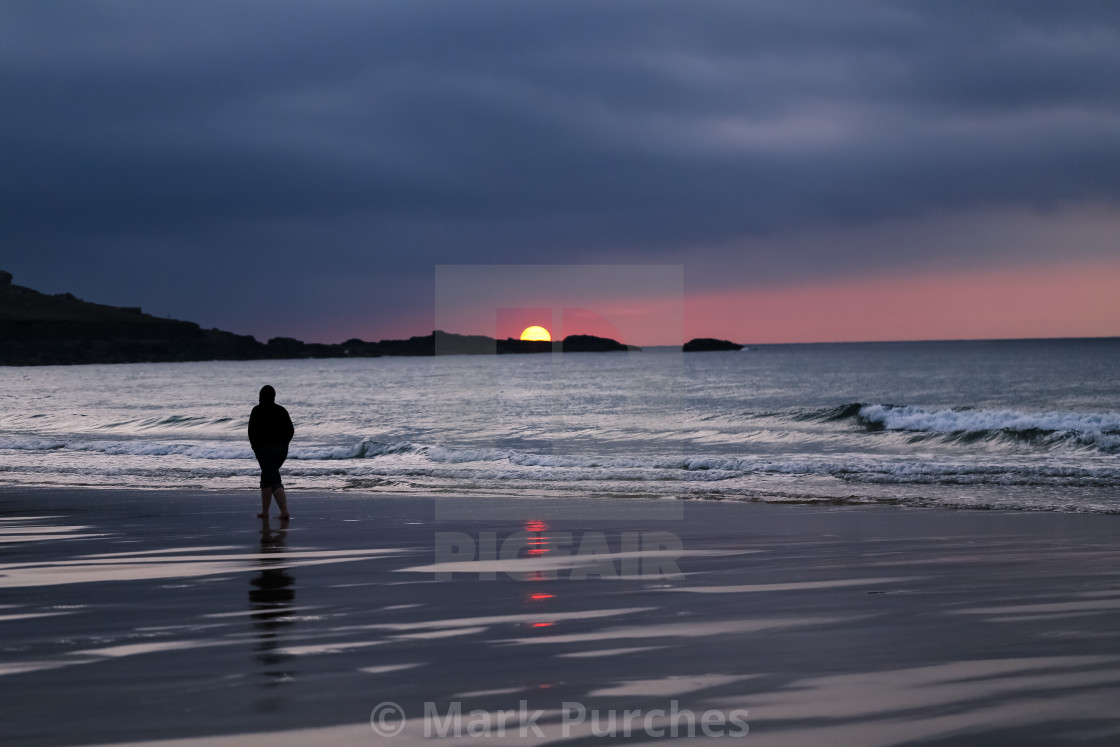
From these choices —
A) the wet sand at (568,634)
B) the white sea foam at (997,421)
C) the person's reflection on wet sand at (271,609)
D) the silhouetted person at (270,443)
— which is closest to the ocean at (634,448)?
the white sea foam at (997,421)

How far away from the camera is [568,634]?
569 cm

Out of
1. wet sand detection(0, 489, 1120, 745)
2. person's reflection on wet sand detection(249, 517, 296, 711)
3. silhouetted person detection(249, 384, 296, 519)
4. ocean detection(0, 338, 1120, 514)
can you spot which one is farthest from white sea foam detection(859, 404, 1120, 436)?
person's reflection on wet sand detection(249, 517, 296, 711)

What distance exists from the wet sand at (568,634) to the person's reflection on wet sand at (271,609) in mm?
35

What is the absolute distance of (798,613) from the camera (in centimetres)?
619

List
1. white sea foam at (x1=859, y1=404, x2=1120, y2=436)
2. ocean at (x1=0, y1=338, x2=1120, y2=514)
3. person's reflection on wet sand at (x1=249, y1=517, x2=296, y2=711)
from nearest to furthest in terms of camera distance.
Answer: person's reflection on wet sand at (x1=249, y1=517, x2=296, y2=711) < ocean at (x1=0, y1=338, x2=1120, y2=514) < white sea foam at (x1=859, y1=404, x2=1120, y2=436)

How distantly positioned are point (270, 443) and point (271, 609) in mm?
6055

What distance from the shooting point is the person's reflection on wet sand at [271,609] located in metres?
4.93

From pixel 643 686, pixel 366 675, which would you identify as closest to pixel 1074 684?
pixel 643 686

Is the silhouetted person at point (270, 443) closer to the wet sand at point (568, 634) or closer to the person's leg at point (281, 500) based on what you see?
the person's leg at point (281, 500)

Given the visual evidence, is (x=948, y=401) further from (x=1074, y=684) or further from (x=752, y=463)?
(x=1074, y=684)

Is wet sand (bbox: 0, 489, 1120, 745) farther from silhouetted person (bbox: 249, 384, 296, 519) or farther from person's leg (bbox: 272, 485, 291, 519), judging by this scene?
silhouetted person (bbox: 249, 384, 296, 519)

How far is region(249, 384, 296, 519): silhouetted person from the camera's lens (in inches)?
470

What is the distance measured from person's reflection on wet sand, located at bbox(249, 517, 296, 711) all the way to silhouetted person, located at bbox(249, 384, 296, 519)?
199cm

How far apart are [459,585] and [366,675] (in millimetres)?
2473
